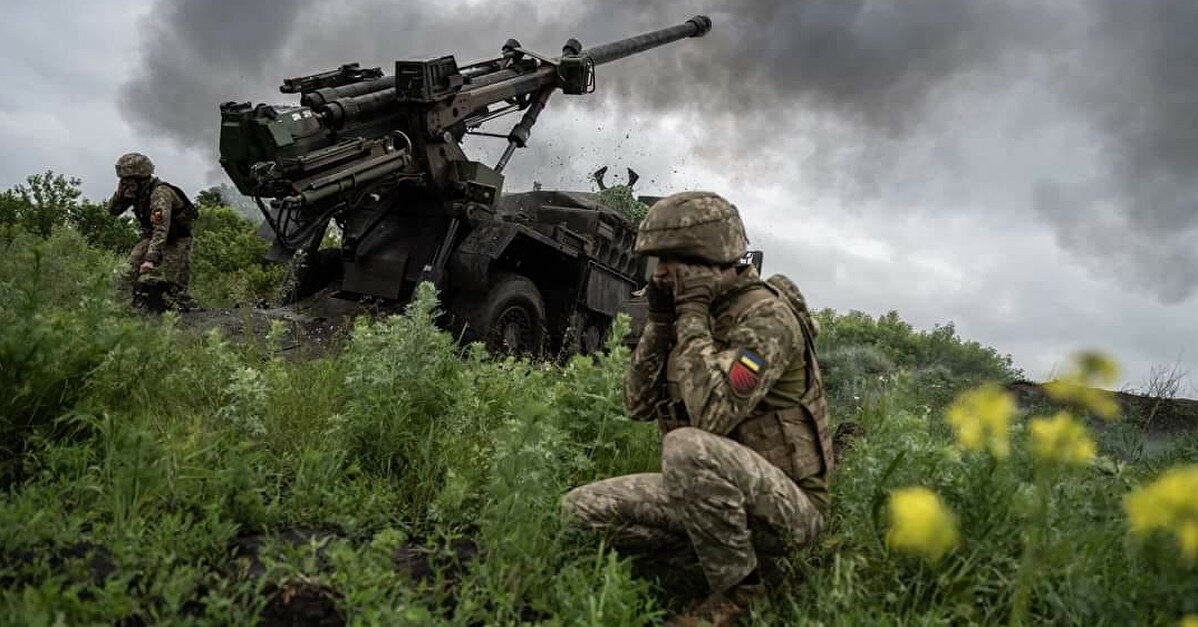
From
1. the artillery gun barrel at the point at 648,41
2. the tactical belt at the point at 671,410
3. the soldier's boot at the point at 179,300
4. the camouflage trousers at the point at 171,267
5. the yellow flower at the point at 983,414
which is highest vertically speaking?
the artillery gun barrel at the point at 648,41

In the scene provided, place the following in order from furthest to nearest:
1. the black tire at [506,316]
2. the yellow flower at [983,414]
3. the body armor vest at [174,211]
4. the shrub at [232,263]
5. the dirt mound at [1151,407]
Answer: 1. the shrub at [232,263]
2. the body armor vest at [174,211]
3. the black tire at [506,316]
4. the dirt mound at [1151,407]
5. the yellow flower at [983,414]

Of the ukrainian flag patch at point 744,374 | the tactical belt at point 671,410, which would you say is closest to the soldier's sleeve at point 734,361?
the ukrainian flag patch at point 744,374

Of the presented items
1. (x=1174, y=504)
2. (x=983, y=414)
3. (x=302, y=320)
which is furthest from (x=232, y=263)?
(x=1174, y=504)

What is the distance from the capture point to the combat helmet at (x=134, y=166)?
31.0 feet

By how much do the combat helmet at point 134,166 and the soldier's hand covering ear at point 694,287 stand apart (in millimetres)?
7915

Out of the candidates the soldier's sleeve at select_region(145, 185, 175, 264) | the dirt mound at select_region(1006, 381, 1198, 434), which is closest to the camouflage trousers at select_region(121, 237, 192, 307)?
the soldier's sleeve at select_region(145, 185, 175, 264)

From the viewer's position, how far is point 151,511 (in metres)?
3.46

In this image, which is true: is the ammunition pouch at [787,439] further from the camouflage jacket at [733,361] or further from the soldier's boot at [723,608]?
the soldier's boot at [723,608]

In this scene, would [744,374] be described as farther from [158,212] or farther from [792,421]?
[158,212]

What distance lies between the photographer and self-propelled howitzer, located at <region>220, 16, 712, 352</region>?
313 inches

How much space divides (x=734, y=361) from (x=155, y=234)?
779 cm

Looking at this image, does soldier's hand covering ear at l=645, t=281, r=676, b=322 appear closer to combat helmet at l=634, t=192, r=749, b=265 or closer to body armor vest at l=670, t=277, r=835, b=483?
combat helmet at l=634, t=192, r=749, b=265

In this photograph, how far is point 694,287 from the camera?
143 inches

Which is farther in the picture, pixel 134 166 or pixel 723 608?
pixel 134 166
